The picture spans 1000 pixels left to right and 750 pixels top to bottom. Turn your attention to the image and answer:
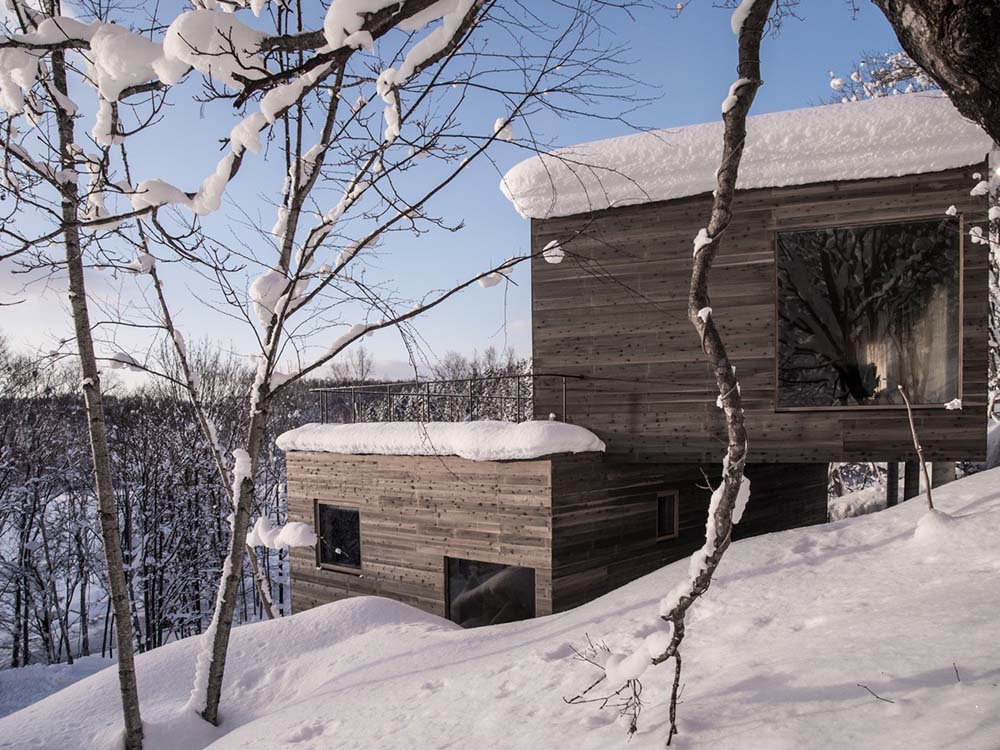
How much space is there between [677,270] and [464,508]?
403 centimetres

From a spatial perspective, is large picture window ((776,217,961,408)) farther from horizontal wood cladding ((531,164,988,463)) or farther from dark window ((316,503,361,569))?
dark window ((316,503,361,569))

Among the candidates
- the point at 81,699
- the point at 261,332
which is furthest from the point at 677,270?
the point at 81,699

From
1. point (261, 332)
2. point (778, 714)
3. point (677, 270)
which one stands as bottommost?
point (778, 714)

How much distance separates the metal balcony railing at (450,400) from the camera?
8617 mm

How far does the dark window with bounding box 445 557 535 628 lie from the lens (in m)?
8.37

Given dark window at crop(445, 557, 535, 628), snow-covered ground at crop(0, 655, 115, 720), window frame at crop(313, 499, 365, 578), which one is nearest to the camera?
dark window at crop(445, 557, 535, 628)

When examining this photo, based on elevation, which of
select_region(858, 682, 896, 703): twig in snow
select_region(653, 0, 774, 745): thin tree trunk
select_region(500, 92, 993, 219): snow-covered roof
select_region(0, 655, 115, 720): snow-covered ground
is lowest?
select_region(0, 655, 115, 720): snow-covered ground

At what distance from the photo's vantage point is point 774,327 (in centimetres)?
760

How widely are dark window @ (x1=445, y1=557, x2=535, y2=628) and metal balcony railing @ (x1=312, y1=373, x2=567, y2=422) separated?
79.5 inches

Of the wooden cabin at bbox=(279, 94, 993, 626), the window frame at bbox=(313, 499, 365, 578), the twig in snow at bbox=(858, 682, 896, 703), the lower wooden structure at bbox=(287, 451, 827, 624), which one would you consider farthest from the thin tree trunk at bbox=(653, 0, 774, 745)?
the window frame at bbox=(313, 499, 365, 578)

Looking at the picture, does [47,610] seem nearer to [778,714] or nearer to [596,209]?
[596,209]

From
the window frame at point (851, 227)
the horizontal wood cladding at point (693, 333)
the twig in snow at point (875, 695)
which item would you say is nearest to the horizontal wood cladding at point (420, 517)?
the horizontal wood cladding at point (693, 333)

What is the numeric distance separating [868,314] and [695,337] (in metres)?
1.98

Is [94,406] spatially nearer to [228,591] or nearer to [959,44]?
[228,591]
